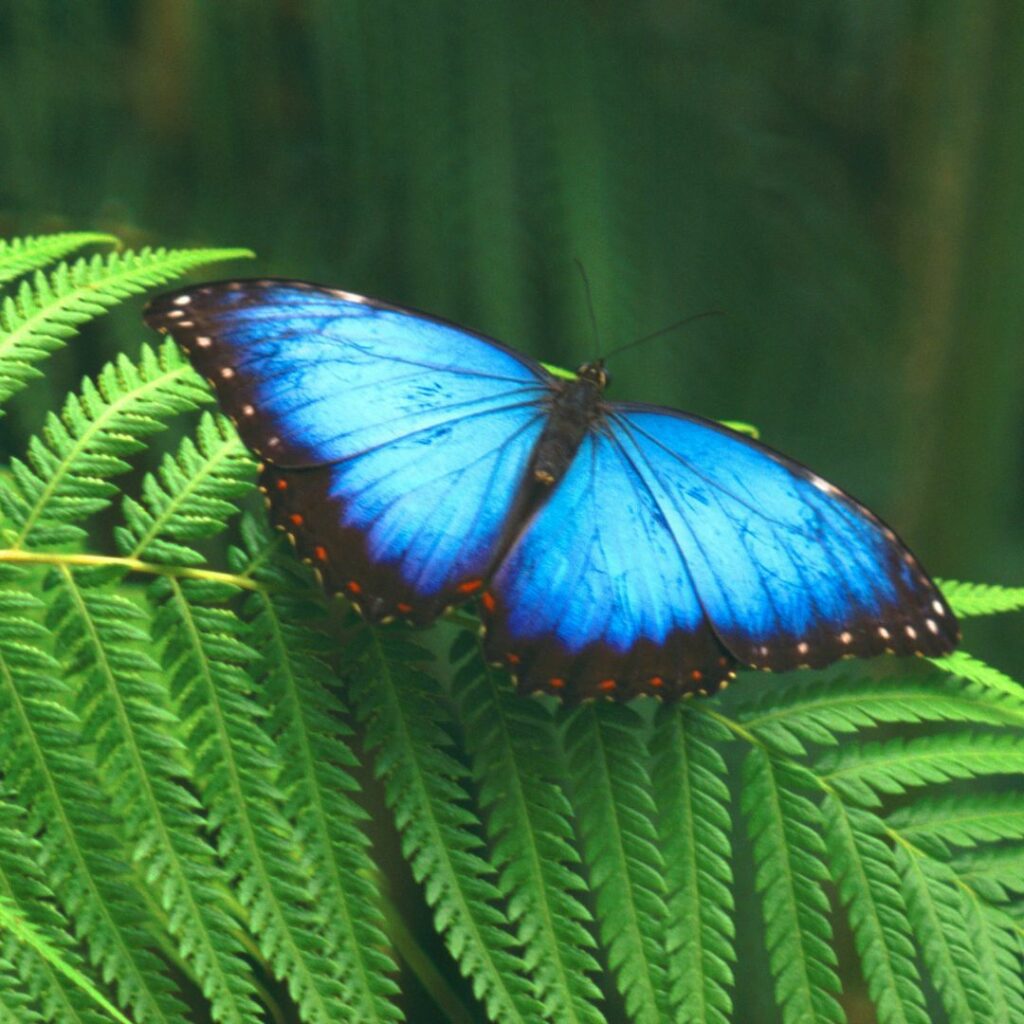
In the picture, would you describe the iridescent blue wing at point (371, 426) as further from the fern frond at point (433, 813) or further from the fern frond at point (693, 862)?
the fern frond at point (693, 862)

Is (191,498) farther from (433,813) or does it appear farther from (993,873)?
(993,873)

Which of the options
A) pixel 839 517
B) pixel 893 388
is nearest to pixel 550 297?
pixel 893 388

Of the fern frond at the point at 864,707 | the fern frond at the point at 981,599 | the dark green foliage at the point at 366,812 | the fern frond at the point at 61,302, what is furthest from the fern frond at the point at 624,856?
the fern frond at the point at 61,302

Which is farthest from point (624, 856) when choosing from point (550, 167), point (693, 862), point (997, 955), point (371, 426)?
point (550, 167)

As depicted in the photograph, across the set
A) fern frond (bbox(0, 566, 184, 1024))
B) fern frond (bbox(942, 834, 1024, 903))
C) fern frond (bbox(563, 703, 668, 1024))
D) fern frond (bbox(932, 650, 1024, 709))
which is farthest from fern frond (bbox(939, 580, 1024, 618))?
fern frond (bbox(0, 566, 184, 1024))

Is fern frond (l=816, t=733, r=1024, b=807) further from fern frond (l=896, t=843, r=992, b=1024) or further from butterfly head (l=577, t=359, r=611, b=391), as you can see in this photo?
butterfly head (l=577, t=359, r=611, b=391)
